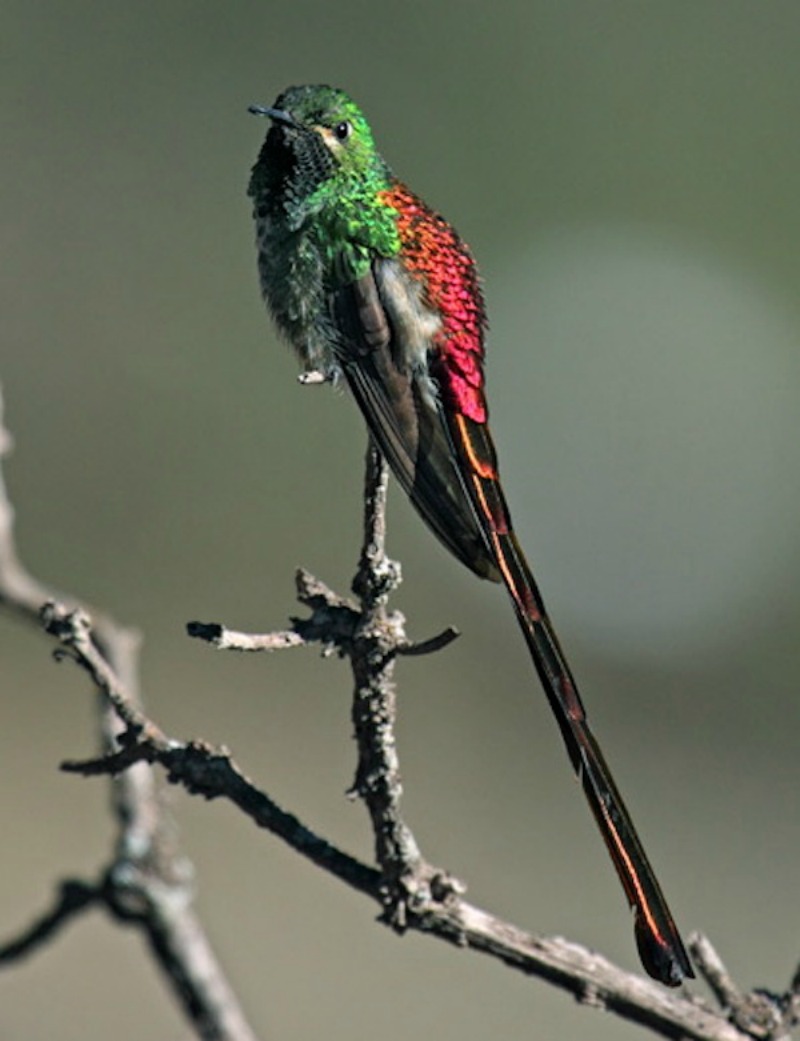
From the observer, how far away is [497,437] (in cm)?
531

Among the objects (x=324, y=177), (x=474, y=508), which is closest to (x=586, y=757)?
(x=474, y=508)

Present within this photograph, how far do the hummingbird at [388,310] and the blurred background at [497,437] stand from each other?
190 cm

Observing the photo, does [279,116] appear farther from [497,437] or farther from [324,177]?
[497,437]

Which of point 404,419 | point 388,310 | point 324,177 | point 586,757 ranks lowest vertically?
point 586,757

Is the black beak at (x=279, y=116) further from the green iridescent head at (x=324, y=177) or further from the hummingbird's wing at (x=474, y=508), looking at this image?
the hummingbird's wing at (x=474, y=508)

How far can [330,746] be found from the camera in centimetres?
461

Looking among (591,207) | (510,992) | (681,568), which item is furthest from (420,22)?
(510,992)

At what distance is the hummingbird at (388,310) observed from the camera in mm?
1440

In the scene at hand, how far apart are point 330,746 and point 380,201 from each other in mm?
3009

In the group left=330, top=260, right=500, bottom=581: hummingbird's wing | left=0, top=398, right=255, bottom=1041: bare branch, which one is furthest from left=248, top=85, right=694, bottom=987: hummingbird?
left=0, top=398, right=255, bottom=1041: bare branch

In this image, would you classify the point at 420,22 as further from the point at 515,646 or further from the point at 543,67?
the point at 515,646

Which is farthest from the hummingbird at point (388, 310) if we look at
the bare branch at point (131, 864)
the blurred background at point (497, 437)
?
the blurred background at point (497, 437)

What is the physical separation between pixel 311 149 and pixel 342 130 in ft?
0.13

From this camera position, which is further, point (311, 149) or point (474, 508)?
point (311, 149)
